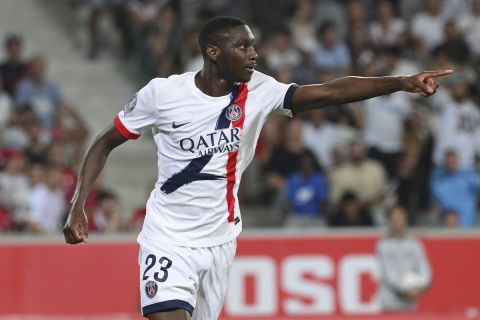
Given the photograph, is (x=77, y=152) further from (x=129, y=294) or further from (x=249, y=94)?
(x=249, y=94)

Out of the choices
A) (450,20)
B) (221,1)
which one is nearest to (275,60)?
(221,1)

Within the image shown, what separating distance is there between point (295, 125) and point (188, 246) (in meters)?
7.20

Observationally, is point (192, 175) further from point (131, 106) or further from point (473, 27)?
point (473, 27)

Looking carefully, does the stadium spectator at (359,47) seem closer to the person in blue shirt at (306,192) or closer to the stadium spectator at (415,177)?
the stadium spectator at (415,177)

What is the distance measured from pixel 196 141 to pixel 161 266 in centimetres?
69

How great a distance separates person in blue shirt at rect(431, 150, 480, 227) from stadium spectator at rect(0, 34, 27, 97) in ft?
16.2

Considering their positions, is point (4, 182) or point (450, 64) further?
point (450, 64)

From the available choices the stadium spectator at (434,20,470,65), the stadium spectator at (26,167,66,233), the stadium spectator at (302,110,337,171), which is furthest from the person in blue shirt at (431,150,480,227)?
the stadium spectator at (26,167,66,233)

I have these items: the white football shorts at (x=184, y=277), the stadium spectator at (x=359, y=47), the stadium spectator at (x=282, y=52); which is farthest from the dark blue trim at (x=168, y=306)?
the stadium spectator at (x=359, y=47)

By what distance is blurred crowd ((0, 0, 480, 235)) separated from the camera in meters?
13.6

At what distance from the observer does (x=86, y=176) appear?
6.84 meters

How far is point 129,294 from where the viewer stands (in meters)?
12.9

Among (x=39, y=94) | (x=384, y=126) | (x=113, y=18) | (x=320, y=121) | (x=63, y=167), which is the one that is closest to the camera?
(x=63, y=167)

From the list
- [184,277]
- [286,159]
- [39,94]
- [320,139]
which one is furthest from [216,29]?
[39,94]
